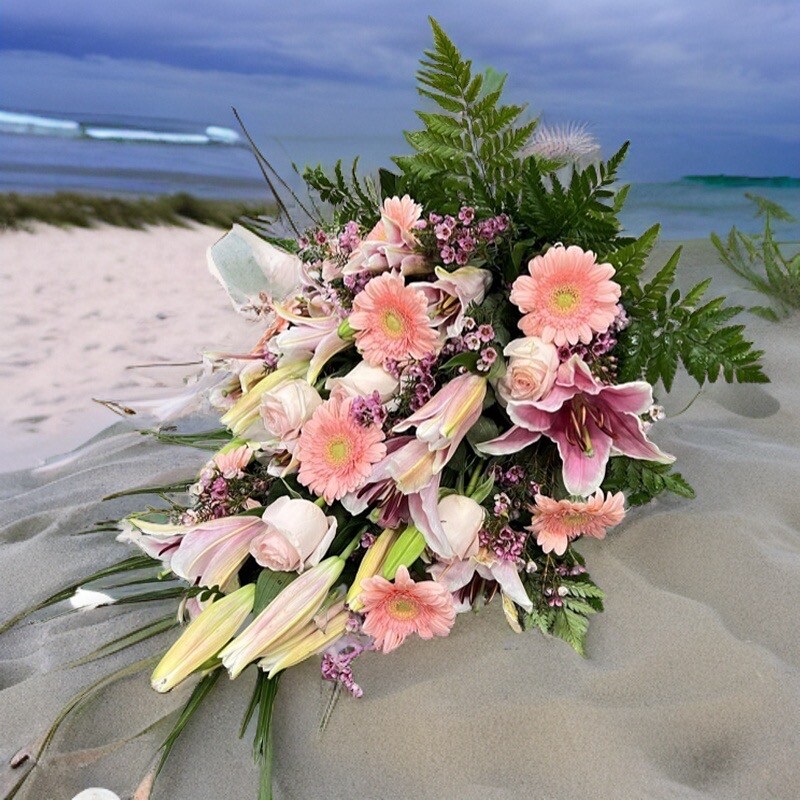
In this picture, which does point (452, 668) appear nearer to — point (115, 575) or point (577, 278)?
point (577, 278)

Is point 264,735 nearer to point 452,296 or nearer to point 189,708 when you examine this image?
point 189,708

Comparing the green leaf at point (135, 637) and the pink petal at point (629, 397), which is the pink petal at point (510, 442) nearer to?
the pink petal at point (629, 397)

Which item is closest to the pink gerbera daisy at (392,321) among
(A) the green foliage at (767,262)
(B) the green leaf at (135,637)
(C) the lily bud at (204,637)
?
(C) the lily bud at (204,637)

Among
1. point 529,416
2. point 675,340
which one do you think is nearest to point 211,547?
point 529,416

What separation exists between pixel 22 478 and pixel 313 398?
51.4 inches

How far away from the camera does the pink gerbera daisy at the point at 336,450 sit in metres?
0.97

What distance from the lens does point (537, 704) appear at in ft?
3.06

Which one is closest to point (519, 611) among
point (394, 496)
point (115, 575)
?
point (394, 496)

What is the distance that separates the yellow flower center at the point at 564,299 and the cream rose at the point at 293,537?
14.0 inches

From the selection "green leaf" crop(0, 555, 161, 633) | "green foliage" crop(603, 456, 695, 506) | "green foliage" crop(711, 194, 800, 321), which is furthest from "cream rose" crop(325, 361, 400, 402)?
"green foliage" crop(711, 194, 800, 321)

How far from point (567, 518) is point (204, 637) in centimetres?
44

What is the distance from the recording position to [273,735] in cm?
95

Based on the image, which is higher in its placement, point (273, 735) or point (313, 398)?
point (313, 398)

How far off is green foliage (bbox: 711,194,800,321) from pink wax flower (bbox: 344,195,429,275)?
1.83 metres
